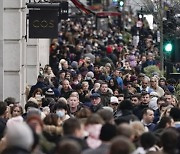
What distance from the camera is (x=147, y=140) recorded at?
47.4ft

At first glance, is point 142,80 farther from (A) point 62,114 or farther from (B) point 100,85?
(A) point 62,114

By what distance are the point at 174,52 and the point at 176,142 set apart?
24329mm

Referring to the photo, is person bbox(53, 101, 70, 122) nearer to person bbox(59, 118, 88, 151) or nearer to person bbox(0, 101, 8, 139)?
person bbox(0, 101, 8, 139)

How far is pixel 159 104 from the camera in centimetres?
2178

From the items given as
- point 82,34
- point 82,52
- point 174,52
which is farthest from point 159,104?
point 82,34

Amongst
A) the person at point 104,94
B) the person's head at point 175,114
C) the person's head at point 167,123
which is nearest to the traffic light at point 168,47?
the person at point 104,94

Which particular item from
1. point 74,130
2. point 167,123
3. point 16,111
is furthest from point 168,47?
point 74,130

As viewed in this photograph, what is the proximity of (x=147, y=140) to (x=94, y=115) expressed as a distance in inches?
31.1

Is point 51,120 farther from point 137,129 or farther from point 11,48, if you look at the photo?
point 11,48

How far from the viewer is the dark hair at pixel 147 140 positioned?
47.3 ft

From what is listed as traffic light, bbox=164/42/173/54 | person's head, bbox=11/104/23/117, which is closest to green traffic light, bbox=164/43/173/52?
traffic light, bbox=164/42/173/54

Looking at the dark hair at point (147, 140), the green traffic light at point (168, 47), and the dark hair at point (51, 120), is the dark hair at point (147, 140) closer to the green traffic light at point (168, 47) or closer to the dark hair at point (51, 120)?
the dark hair at point (51, 120)

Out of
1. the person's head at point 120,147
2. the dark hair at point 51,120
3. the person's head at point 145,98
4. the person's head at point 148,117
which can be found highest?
the person's head at point 120,147

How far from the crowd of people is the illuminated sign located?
1.26m
